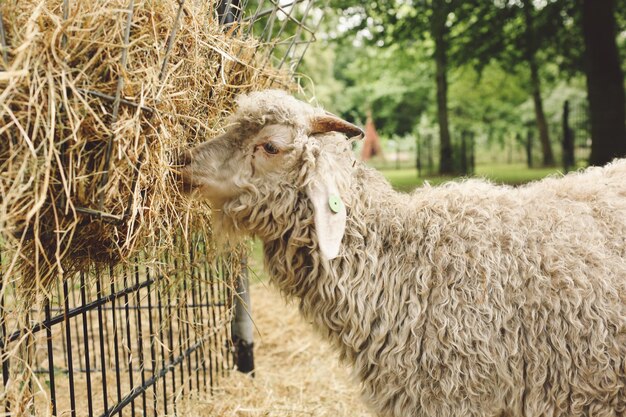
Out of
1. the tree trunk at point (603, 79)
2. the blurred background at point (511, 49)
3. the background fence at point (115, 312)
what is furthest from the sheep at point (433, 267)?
the tree trunk at point (603, 79)

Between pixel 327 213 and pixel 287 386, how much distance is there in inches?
96.0

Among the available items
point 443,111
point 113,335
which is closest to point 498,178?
point 113,335

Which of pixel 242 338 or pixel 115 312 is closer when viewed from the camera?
pixel 115 312

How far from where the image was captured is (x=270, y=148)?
248cm

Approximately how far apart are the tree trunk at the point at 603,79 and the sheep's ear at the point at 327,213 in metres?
8.56

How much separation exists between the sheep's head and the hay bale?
0.19 metres

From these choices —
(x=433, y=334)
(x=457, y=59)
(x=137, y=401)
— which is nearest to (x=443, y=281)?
(x=433, y=334)

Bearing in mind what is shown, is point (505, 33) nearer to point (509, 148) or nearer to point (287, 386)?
point (287, 386)

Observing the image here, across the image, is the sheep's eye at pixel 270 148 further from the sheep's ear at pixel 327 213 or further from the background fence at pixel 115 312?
the background fence at pixel 115 312

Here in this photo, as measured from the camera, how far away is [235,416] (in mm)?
3453

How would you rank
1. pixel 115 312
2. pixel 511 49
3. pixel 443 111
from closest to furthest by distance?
pixel 115 312 → pixel 511 49 → pixel 443 111

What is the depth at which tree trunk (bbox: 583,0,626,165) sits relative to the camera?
934 centimetres

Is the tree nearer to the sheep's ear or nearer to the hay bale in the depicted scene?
the sheep's ear

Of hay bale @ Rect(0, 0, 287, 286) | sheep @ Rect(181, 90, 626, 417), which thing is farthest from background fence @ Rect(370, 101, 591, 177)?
hay bale @ Rect(0, 0, 287, 286)
